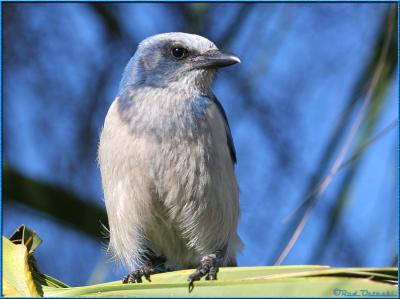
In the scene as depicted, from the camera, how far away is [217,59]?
372 cm

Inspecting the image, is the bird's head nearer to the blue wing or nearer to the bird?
the bird

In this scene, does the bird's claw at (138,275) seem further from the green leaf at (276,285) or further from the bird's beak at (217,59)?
the bird's beak at (217,59)

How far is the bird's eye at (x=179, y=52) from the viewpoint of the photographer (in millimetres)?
3755

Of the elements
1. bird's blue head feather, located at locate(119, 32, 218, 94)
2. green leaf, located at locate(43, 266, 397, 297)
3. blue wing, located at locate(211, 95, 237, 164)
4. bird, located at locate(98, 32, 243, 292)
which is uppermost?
bird's blue head feather, located at locate(119, 32, 218, 94)

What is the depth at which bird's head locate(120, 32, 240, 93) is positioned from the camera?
12.1 feet

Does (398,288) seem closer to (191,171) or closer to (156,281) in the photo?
(156,281)

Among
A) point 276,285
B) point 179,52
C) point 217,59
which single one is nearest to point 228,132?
point 217,59

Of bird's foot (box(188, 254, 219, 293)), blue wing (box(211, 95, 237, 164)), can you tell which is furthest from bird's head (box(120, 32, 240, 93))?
bird's foot (box(188, 254, 219, 293))

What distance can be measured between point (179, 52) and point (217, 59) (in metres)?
0.23

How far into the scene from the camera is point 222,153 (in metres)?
3.52

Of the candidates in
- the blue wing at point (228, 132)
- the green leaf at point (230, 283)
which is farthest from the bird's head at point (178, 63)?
the green leaf at point (230, 283)

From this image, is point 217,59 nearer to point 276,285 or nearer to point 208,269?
point 208,269

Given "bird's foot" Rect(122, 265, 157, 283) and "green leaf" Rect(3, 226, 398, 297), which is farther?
"bird's foot" Rect(122, 265, 157, 283)

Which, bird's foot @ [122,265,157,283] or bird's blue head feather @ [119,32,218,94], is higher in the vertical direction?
bird's blue head feather @ [119,32,218,94]
